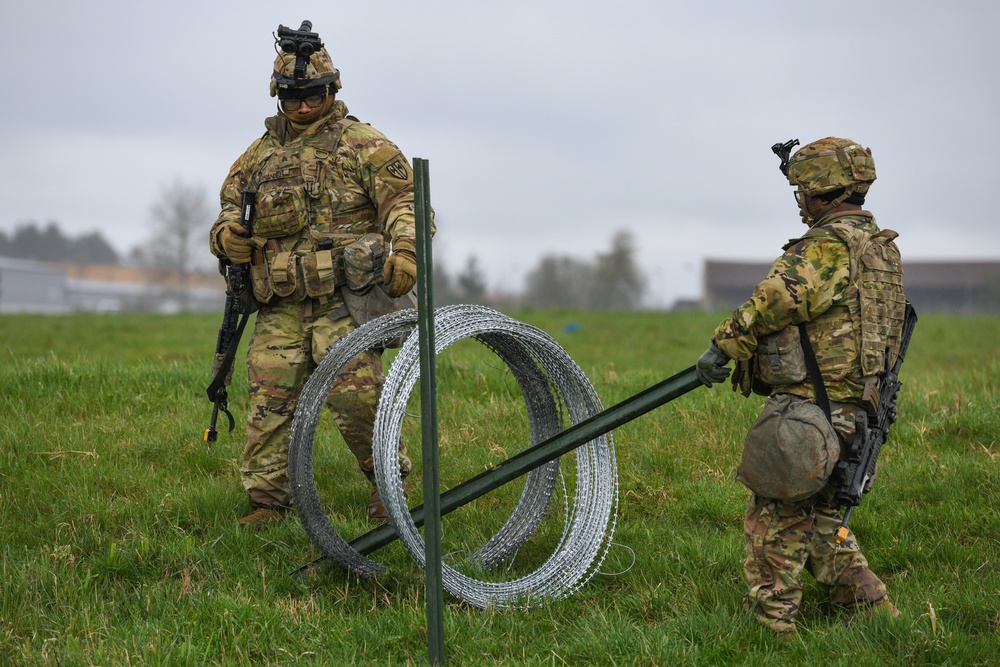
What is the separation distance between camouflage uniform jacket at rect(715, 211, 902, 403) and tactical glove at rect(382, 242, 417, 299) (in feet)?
6.01

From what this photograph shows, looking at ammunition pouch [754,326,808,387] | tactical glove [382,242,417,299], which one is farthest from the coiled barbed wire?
ammunition pouch [754,326,808,387]

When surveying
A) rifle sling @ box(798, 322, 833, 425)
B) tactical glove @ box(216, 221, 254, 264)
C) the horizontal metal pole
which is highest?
tactical glove @ box(216, 221, 254, 264)

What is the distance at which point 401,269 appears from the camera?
5523 mm

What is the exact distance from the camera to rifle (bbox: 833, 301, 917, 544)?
440 centimetres

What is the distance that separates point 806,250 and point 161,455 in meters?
4.54

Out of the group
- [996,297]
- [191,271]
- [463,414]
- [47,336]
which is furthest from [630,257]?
[463,414]

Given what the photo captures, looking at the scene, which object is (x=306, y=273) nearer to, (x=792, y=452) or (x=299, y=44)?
(x=299, y=44)

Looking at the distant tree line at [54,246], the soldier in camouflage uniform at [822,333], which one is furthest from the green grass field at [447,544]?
the distant tree line at [54,246]

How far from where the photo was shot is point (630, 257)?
3307 inches

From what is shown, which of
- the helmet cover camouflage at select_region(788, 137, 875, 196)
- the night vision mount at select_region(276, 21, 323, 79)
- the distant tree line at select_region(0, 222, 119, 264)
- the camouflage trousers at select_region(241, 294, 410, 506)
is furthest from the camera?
the distant tree line at select_region(0, 222, 119, 264)

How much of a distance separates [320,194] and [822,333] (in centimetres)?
294

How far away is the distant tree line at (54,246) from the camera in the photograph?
10238 cm

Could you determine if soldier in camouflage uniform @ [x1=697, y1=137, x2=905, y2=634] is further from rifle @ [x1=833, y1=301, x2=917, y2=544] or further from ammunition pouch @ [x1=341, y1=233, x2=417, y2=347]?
ammunition pouch @ [x1=341, y1=233, x2=417, y2=347]

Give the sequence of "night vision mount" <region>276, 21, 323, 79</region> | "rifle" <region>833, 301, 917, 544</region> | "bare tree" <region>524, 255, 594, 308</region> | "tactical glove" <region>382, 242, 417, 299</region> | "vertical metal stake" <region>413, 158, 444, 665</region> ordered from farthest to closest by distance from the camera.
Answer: "bare tree" <region>524, 255, 594, 308</region>, "night vision mount" <region>276, 21, 323, 79</region>, "tactical glove" <region>382, 242, 417, 299</region>, "rifle" <region>833, 301, 917, 544</region>, "vertical metal stake" <region>413, 158, 444, 665</region>
